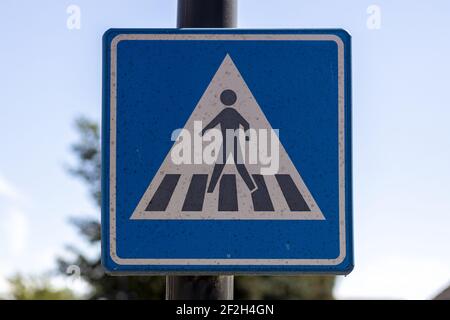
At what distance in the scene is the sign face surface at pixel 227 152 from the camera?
2.87 m

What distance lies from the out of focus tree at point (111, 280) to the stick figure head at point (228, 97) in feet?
103

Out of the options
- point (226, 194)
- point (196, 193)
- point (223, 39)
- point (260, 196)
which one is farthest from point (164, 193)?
point (223, 39)

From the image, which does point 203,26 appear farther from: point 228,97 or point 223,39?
point 228,97

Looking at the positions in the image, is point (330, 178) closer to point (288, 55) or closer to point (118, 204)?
point (288, 55)

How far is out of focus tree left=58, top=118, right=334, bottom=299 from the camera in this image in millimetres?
35656

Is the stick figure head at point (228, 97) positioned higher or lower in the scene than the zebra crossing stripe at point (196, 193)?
→ higher

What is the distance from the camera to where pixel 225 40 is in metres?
2.97

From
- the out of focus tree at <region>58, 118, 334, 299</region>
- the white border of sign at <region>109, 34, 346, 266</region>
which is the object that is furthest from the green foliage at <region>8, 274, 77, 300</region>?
the white border of sign at <region>109, 34, 346, 266</region>

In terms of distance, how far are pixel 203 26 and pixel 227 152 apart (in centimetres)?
47

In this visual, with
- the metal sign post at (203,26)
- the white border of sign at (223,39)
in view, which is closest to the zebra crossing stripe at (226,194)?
the white border of sign at (223,39)

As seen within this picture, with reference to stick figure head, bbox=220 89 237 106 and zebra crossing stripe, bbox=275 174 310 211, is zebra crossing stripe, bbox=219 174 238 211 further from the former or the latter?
stick figure head, bbox=220 89 237 106

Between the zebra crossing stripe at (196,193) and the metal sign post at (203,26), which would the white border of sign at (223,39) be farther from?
the zebra crossing stripe at (196,193)

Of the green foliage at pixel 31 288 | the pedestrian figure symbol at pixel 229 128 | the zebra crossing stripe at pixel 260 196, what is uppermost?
the pedestrian figure symbol at pixel 229 128

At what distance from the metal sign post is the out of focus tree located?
3130 cm
